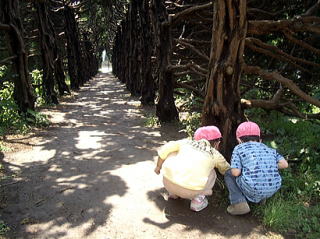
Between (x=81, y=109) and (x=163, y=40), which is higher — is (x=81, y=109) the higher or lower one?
the lower one

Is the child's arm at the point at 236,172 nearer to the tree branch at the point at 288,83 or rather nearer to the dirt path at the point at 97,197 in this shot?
the dirt path at the point at 97,197

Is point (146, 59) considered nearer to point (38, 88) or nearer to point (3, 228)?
point (38, 88)

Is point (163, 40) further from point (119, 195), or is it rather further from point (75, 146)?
point (119, 195)

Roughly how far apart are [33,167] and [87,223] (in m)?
2.45

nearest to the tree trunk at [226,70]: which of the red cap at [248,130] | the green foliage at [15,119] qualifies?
the red cap at [248,130]

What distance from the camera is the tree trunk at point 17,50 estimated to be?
9.66 meters

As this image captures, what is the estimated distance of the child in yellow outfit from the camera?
409cm

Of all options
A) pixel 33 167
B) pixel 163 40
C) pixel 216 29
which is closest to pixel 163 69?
pixel 163 40

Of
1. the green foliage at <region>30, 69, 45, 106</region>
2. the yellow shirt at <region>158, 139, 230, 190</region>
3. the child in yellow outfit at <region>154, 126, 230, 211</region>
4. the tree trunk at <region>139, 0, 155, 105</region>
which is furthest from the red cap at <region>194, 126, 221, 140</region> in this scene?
the green foliage at <region>30, 69, 45, 106</region>

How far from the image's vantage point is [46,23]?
583 inches

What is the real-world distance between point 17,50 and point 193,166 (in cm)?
775

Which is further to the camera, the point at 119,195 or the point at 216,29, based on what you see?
the point at 216,29

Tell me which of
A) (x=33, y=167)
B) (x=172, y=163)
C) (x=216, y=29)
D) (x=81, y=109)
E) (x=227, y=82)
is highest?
(x=216, y=29)

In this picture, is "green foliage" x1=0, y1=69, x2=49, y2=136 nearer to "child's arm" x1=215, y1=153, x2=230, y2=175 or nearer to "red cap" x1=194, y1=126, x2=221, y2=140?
"red cap" x1=194, y1=126, x2=221, y2=140
